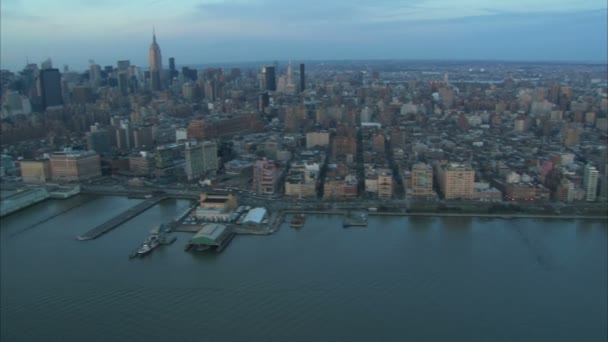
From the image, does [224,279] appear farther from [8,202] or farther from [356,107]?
[356,107]

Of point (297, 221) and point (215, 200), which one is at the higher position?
point (215, 200)

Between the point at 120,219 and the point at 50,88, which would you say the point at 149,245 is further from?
the point at 50,88

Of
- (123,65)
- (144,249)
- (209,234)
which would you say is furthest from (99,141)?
(123,65)

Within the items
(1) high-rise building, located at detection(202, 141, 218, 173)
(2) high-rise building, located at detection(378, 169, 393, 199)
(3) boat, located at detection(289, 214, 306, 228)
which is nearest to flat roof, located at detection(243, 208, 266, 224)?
(3) boat, located at detection(289, 214, 306, 228)

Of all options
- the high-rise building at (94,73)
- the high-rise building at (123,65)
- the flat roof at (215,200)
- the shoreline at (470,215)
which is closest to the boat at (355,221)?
Result: the shoreline at (470,215)

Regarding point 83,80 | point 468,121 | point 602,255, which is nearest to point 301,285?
point 602,255

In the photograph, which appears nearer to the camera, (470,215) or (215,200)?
(470,215)
